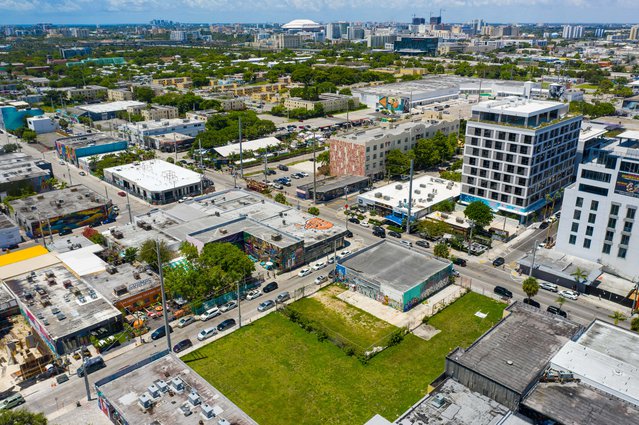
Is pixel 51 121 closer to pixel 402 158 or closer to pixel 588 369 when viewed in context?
pixel 402 158

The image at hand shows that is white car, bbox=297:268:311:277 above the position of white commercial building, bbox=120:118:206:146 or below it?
below

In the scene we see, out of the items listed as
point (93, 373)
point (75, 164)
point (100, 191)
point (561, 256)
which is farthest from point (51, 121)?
point (561, 256)

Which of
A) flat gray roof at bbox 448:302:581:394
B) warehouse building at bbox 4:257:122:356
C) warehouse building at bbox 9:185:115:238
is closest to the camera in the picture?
flat gray roof at bbox 448:302:581:394

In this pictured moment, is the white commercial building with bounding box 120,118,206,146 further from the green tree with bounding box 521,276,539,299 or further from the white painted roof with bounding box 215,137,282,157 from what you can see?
the green tree with bounding box 521,276,539,299

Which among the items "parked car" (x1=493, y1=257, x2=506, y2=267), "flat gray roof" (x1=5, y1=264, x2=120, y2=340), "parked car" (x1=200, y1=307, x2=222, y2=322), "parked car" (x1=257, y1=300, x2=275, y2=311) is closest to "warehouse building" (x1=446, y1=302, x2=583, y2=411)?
"parked car" (x1=493, y1=257, x2=506, y2=267)

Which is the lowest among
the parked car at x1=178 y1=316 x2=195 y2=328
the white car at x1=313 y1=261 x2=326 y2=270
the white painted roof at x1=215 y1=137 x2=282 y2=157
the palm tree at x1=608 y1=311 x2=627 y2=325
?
the parked car at x1=178 y1=316 x2=195 y2=328
